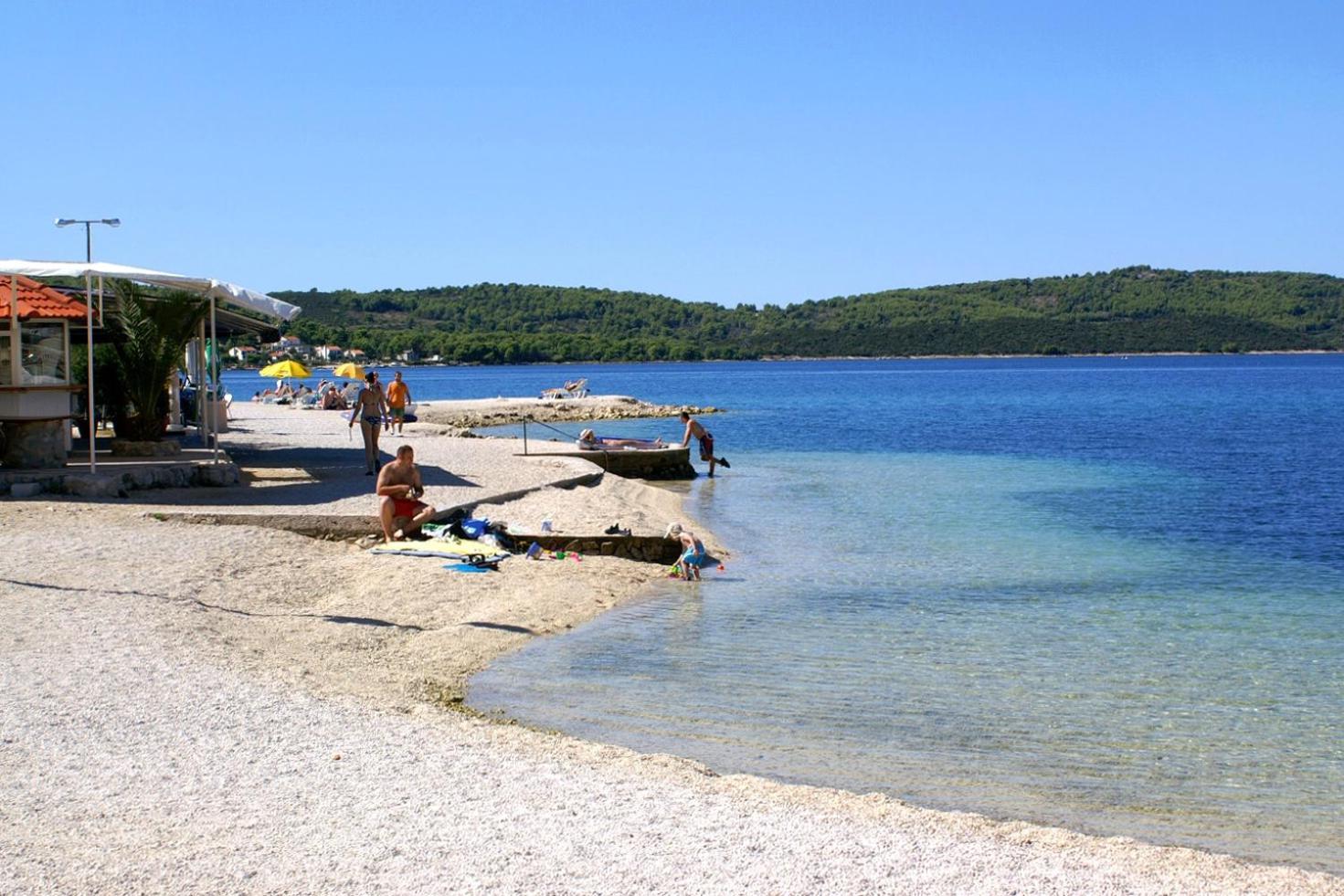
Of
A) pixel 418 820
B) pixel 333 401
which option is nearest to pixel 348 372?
pixel 333 401

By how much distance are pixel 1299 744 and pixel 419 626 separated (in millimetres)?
6539

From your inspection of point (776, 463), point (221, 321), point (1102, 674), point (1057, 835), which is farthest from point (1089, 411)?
point (1057, 835)

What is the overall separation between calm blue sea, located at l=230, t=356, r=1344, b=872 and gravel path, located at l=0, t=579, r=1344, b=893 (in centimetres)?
82

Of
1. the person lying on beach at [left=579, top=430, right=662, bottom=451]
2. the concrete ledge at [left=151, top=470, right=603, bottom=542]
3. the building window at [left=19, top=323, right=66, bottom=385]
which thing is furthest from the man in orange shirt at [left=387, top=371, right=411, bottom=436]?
the concrete ledge at [left=151, top=470, right=603, bottom=542]

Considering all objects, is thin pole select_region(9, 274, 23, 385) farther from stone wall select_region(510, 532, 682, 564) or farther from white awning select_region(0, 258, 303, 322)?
stone wall select_region(510, 532, 682, 564)

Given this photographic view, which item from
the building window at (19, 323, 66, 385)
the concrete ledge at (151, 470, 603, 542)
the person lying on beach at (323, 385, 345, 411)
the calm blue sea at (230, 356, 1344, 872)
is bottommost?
the calm blue sea at (230, 356, 1344, 872)

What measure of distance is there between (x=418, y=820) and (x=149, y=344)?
1564 cm

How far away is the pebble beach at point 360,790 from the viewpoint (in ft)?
17.0

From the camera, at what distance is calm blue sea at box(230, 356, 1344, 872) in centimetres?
734

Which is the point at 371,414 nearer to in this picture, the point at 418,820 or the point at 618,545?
the point at 618,545

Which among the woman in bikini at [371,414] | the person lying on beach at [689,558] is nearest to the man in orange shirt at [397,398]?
the woman in bikini at [371,414]

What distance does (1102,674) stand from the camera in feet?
32.7

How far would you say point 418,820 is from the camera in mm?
5688

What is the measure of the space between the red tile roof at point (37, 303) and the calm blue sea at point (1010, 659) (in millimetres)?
8920
